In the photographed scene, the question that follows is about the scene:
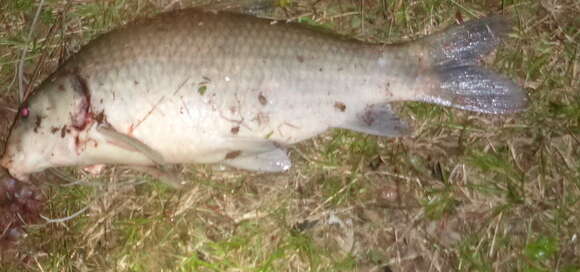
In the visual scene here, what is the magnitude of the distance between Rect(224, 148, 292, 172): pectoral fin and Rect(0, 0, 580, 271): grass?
0.23m

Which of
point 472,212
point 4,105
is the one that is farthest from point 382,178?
point 4,105

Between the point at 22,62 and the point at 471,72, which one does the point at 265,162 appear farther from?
the point at 22,62

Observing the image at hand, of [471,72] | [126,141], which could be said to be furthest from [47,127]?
[471,72]

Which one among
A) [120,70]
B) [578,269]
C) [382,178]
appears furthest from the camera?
[382,178]

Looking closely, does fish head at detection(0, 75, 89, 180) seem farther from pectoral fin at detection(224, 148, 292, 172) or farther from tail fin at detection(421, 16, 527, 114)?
tail fin at detection(421, 16, 527, 114)

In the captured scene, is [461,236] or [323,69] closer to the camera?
[323,69]

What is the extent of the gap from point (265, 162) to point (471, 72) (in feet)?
4.53

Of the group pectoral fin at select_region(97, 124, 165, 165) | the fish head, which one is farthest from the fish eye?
pectoral fin at select_region(97, 124, 165, 165)

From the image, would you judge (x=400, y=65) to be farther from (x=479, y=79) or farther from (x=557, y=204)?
(x=557, y=204)

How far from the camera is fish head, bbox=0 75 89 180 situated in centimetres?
322

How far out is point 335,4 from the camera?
3.78m

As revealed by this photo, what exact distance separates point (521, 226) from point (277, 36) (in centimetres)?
201

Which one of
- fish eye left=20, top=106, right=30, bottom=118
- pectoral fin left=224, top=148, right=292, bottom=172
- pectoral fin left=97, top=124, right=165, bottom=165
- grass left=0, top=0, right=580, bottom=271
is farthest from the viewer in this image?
grass left=0, top=0, right=580, bottom=271

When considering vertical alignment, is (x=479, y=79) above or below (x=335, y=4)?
below
